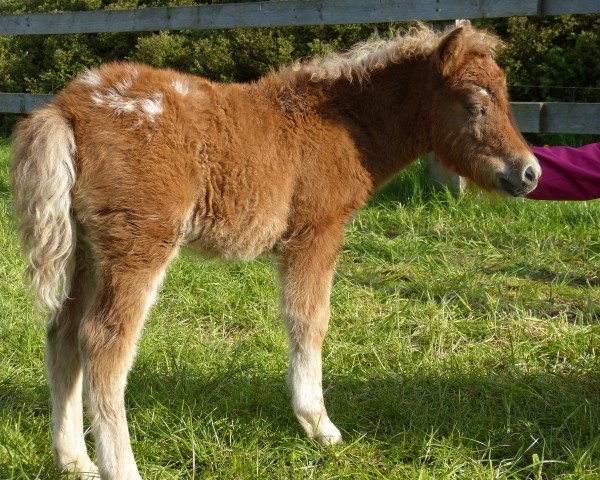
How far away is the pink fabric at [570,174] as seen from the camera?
140 inches

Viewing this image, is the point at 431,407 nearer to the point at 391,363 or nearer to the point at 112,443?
the point at 391,363

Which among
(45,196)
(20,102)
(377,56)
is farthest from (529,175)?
(20,102)

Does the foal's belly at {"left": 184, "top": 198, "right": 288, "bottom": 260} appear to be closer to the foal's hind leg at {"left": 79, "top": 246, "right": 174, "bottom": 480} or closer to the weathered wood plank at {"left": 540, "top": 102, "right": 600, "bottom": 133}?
the foal's hind leg at {"left": 79, "top": 246, "right": 174, "bottom": 480}

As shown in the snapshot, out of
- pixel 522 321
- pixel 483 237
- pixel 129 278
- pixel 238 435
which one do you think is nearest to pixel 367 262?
pixel 483 237

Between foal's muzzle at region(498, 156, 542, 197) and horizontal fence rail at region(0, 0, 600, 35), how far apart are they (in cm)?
289

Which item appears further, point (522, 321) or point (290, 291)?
point (522, 321)

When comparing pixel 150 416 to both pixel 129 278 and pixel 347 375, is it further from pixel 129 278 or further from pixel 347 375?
pixel 347 375

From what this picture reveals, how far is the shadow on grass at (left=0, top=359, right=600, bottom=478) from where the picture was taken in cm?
312

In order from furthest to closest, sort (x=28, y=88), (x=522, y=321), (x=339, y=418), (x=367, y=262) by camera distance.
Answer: (x=28, y=88) < (x=367, y=262) < (x=522, y=321) < (x=339, y=418)

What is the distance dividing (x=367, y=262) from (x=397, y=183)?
1310 mm

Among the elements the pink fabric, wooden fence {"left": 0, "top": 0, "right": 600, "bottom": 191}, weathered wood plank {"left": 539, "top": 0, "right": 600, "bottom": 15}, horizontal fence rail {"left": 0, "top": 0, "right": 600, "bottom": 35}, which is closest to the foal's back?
the pink fabric

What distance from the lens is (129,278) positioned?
2.81 m

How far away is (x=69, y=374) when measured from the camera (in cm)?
303

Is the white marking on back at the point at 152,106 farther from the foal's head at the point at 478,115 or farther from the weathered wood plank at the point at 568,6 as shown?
the weathered wood plank at the point at 568,6
